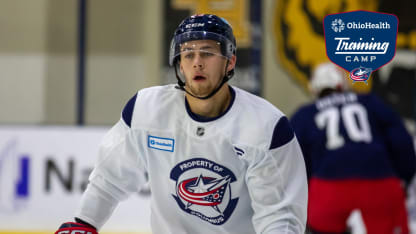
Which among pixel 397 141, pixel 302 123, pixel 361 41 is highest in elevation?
pixel 361 41

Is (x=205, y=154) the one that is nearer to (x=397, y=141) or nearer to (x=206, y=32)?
(x=206, y=32)

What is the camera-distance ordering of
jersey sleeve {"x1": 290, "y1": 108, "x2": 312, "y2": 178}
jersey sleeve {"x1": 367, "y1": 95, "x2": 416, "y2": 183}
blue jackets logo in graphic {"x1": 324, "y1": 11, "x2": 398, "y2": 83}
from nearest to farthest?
blue jackets logo in graphic {"x1": 324, "y1": 11, "x2": 398, "y2": 83} → jersey sleeve {"x1": 290, "y1": 108, "x2": 312, "y2": 178} → jersey sleeve {"x1": 367, "y1": 95, "x2": 416, "y2": 183}

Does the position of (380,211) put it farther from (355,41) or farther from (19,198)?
(19,198)

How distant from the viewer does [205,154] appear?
5.17ft

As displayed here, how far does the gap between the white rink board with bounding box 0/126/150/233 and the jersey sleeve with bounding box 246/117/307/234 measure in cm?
244

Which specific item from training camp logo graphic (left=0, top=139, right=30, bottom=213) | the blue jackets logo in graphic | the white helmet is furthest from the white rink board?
the blue jackets logo in graphic

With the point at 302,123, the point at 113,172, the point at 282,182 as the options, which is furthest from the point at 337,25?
the point at 302,123

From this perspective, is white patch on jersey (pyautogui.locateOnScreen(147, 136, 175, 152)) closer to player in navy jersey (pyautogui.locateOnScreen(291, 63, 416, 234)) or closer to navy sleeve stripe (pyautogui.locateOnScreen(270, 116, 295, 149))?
navy sleeve stripe (pyautogui.locateOnScreen(270, 116, 295, 149))

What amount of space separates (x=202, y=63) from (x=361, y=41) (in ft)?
1.40

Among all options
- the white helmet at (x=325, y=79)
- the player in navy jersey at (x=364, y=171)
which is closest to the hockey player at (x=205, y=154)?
the white helmet at (x=325, y=79)

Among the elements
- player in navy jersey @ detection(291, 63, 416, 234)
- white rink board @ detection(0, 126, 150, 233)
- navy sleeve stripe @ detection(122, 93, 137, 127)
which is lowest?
white rink board @ detection(0, 126, 150, 233)

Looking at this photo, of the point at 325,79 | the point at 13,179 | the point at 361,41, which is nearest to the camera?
the point at 361,41

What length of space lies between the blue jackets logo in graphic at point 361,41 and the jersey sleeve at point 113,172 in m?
0.69

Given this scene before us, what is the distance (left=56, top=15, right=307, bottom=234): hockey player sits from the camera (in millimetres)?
1469
